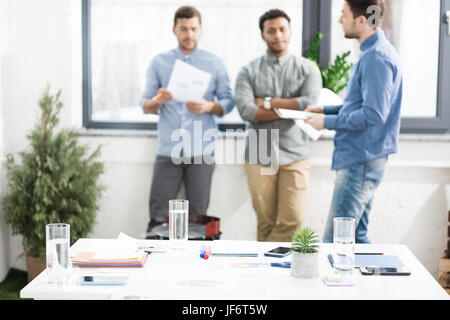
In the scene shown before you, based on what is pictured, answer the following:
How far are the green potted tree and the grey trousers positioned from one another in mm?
364

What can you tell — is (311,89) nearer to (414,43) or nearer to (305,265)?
(414,43)

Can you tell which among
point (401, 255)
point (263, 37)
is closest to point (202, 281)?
point (401, 255)

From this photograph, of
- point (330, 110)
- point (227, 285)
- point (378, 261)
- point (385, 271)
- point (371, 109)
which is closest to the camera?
point (227, 285)

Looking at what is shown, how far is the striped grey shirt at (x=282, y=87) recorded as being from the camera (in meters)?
3.30

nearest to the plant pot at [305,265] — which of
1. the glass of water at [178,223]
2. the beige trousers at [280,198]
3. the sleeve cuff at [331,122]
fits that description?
the glass of water at [178,223]

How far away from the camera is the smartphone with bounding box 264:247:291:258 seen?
6.16ft

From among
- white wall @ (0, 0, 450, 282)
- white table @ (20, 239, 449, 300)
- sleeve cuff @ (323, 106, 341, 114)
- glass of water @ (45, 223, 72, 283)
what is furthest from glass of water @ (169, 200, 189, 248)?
white wall @ (0, 0, 450, 282)

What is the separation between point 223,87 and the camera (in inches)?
137

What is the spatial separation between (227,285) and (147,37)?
2.49 m

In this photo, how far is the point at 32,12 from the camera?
3514mm

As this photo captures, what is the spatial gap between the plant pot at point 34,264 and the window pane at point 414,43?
2233 millimetres

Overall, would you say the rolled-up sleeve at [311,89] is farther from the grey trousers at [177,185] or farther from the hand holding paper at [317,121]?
the grey trousers at [177,185]

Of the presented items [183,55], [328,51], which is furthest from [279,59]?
[183,55]

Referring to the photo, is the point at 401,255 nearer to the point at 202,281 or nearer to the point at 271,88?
the point at 202,281
